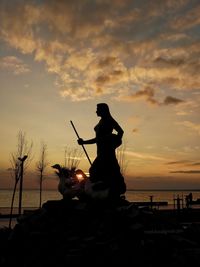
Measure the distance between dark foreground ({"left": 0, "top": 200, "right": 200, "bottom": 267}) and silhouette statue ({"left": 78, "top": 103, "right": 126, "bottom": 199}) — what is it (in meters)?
0.46

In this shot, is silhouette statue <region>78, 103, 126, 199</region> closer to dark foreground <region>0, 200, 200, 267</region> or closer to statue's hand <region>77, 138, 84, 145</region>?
statue's hand <region>77, 138, 84, 145</region>

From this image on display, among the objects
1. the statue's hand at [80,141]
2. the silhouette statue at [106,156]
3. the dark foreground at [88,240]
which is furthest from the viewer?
the statue's hand at [80,141]

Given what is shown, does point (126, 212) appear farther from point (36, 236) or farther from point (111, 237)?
point (36, 236)

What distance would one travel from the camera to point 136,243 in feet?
28.9

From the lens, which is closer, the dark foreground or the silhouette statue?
the dark foreground

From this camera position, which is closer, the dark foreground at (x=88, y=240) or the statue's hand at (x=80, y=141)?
the dark foreground at (x=88, y=240)

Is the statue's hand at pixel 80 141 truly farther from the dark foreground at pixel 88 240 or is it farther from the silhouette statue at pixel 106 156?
the dark foreground at pixel 88 240

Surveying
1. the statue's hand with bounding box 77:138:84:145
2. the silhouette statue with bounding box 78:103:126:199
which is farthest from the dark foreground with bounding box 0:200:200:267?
the statue's hand with bounding box 77:138:84:145

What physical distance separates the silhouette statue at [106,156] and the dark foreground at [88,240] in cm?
46

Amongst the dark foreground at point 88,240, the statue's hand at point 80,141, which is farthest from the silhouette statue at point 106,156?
the dark foreground at point 88,240

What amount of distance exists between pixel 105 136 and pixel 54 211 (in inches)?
97.2

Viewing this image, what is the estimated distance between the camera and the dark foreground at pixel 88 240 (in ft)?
27.5

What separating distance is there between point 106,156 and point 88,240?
8.12ft

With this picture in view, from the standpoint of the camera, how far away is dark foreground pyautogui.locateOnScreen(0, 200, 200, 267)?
329 inches
